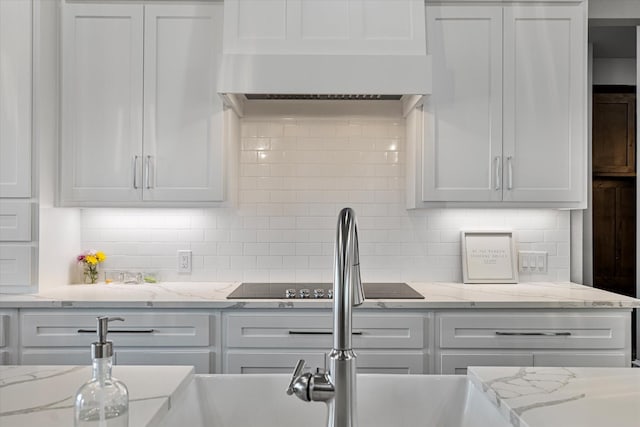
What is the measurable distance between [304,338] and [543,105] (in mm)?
1652

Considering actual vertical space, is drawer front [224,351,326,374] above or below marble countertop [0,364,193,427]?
below

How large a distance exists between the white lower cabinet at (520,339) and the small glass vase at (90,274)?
1.84 meters

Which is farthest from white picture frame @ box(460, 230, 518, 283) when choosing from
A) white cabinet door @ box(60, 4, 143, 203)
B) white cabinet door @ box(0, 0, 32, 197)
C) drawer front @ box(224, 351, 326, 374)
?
white cabinet door @ box(0, 0, 32, 197)

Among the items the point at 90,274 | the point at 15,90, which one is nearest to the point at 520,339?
the point at 90,274

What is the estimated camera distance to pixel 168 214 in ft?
9.47

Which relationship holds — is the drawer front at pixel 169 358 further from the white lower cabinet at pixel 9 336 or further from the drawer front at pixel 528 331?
the drawer front at pixel 528 331

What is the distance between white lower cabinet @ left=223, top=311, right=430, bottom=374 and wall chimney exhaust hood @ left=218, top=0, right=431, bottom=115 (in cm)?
103

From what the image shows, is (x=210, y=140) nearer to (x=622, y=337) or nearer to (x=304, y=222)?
(x=304, y=222)

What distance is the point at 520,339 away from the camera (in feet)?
7.61

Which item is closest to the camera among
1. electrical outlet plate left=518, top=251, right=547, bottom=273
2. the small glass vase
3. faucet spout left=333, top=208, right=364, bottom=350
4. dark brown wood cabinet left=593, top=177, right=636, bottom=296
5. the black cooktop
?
faucet spout left=333, top=208, right=364, bottom=350

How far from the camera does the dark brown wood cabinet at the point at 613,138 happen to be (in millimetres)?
3855

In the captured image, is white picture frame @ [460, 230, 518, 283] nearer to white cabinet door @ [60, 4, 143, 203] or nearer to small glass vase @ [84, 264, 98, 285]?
white cabinet door @ [60, 4, 143, 203]

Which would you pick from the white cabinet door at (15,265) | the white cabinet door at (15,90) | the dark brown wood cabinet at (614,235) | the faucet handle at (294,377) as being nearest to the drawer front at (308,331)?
the white cabinet door at (15,265)

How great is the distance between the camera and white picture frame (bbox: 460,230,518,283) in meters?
2.87
